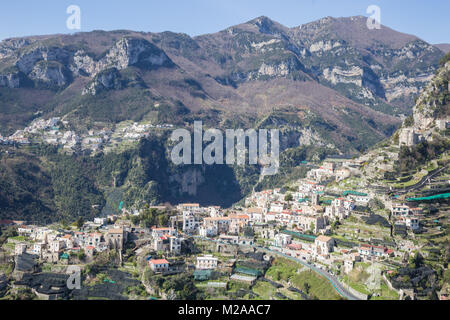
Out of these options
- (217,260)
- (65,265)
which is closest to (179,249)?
(217,260)

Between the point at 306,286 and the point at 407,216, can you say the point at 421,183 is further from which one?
the point at 306,286

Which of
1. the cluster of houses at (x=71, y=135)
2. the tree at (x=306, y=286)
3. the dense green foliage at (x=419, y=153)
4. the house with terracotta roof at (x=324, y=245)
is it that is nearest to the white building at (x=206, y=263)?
the tree at (x=306, y=286)

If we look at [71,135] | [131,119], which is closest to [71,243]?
[71,135]

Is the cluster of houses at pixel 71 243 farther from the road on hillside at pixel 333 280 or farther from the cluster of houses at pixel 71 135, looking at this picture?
the cluster of houses at pixel 71 135

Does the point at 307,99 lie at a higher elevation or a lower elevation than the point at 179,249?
higher

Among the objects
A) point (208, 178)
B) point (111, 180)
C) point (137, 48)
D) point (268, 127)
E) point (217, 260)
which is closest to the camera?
point (217, 260)
